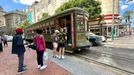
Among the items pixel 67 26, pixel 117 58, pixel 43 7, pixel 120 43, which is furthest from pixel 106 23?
pixel 43 7

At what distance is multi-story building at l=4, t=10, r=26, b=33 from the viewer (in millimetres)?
98500

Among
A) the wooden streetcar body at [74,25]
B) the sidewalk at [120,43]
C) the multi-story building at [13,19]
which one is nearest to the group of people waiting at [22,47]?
the wooden streetcar body at [74,25]

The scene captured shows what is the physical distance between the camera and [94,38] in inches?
729

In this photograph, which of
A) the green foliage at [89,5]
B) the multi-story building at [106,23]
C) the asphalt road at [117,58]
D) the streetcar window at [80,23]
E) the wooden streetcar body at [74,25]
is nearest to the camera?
the asphalt road at [117,58]

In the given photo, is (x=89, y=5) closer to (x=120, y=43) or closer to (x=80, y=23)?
(x=120, y=43)

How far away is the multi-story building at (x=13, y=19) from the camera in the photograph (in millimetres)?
98500

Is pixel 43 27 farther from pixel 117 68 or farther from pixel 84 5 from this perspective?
pixel 84 5

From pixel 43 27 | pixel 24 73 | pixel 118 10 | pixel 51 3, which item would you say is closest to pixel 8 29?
pixel 51 3

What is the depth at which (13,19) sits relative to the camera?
10000cm

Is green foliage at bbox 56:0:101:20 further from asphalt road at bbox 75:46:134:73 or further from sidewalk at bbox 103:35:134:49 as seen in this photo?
asphalt road at bbox 75:46:134:73

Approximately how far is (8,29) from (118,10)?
72437 mm

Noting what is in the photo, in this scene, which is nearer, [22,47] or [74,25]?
[22,47]

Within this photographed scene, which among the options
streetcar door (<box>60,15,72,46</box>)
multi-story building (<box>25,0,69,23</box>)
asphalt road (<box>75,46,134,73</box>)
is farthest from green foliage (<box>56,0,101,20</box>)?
asphalt road (<box>75,46,134,73</box>)

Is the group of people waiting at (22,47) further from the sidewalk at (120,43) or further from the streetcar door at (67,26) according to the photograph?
the sidewalk at (120,43)
